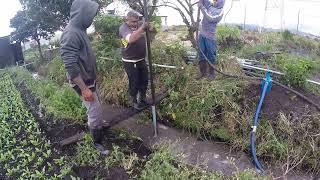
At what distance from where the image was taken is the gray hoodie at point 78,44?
3.94 metres

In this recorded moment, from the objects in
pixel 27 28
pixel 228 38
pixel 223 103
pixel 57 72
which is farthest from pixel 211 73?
pixel 27 28

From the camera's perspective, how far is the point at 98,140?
456 cm

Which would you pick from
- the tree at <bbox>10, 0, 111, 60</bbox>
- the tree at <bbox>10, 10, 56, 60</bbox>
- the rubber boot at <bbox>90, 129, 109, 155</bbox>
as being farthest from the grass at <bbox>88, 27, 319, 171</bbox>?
the tree at <bbox>10, 10, 56, 60</bbox>

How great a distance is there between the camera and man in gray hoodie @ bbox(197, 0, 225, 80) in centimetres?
528

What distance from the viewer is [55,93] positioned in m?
6.21

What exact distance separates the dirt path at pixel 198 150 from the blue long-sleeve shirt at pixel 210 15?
1.72m

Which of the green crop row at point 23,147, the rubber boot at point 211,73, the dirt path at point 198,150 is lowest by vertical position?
the dirt path at point 198,150

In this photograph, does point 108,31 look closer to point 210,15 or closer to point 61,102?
point 61,102

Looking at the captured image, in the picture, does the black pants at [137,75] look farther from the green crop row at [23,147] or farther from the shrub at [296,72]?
the shrub at [296,72]

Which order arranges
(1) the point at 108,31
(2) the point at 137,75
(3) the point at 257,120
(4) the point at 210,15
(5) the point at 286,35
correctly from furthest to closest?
(5) the point at 286,35 < (1) the point at 108,31 < (4) the point at 210,15 < (2) the point at 137,75 < (3) the point at 257,120

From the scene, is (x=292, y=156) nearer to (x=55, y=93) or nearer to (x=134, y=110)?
(x=134, y=110)

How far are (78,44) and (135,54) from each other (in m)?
1.11

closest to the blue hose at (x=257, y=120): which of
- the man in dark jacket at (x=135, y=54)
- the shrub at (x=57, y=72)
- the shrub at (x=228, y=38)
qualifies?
the man in dark jacket at (x=135, y=54)

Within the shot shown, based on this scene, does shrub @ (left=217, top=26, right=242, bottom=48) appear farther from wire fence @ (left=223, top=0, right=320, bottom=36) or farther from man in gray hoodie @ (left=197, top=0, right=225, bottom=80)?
man in gray hoodie @ (left=197, top=0, right=225, bottom=80)
